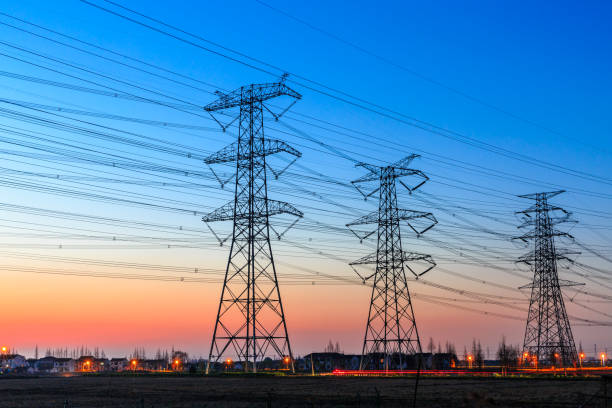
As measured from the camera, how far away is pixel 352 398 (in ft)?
129

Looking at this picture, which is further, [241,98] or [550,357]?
[550,357]

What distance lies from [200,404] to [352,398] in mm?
9528

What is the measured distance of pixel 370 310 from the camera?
69.8 metres

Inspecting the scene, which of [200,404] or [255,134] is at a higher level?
[255,134]

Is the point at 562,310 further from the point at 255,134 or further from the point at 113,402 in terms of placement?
the point at 113,402

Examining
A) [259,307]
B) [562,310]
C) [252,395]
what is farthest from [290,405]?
[562,310]

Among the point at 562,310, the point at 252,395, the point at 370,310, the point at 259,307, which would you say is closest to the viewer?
the point at 252,395

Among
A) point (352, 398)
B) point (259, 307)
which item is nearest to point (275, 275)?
point (259, 307)

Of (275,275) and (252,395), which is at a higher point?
(275,275)

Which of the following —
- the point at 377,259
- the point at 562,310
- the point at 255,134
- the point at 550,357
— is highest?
the point at 255,134

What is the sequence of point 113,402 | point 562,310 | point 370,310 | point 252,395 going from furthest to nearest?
point 562,310 → point 370,310 → point 252,395 → point 113,402

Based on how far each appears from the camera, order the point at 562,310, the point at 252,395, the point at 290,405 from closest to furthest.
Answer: the point at 290,405, the point at 252,395, the point at 562,310

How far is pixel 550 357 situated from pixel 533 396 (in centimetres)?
4921

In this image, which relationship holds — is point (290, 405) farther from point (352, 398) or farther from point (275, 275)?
point (275, 275)
